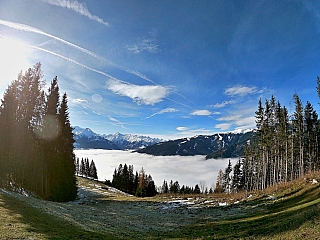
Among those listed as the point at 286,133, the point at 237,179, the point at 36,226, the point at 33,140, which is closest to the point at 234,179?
the point at 237,179

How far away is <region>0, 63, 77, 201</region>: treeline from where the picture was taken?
37719 mm

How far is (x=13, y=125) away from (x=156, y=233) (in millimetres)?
35172

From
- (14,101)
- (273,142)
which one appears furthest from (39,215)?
(273,142)

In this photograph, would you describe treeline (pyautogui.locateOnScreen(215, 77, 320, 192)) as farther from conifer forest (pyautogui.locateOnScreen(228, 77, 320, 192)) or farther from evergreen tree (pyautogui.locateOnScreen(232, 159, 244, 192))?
evergreen tree (pyautogui.locateOnScreen(232, 159, 244, 192))

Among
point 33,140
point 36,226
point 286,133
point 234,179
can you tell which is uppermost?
point 286,133

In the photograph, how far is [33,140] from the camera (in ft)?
133

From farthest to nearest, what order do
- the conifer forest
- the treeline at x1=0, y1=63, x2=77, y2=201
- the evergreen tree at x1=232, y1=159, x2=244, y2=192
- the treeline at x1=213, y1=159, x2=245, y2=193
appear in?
1. the evergreen tree at x1=232, y1=159, x2=244, y2=192
2. the treeline at x1=213, y1=159, x2=245, y2=193
3. the conifer forest
4. the treeline at x1=0, y1=63, x2=77, y2=201

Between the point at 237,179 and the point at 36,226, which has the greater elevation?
the point at 36,226

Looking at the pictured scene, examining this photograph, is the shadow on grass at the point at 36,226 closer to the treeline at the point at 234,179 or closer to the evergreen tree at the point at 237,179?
the treeline at the point at 234,179

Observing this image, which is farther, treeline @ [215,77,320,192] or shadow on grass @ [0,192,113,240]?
treeline @ [215,77,320,192]

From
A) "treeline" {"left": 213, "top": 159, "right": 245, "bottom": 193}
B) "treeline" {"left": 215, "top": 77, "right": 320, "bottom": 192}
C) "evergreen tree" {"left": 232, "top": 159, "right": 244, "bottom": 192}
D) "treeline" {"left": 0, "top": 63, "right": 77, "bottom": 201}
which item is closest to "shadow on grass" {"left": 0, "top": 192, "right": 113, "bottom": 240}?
"treeline" {"left": 0, "top": 63, "right": 77, "bottom": 201}

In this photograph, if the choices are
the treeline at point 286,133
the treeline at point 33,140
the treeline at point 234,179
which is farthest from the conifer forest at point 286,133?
the treeline at point 33,140

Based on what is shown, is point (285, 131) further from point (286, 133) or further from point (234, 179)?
point (234, 179)

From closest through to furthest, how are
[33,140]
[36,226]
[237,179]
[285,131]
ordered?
[36,226]
[33,140]
[285,131]
[237,179]
